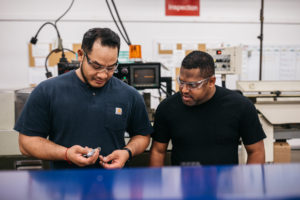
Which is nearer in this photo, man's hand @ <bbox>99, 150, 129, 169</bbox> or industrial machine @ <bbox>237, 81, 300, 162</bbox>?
man's hand @ <bbox>99, 150, 129, 169</bbox>

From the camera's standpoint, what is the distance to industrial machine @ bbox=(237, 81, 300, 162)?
180cm

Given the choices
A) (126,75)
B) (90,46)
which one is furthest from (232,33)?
(90,46)

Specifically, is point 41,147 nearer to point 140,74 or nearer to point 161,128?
point 161,128

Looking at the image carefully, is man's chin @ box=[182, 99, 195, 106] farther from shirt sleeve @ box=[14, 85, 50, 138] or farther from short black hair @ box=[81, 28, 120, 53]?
shirt sleeve @ box=[14, 85, 50, 138]

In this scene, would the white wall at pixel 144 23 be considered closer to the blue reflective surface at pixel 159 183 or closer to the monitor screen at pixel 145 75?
the monitor screen at pixel 145 75

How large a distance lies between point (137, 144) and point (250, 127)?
610mm

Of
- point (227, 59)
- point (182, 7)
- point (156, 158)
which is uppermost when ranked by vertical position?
point (182, 7)

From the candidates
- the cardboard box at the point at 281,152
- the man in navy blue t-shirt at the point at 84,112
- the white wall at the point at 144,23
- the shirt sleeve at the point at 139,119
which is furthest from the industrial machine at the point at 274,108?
the white wall at the point at 144,23

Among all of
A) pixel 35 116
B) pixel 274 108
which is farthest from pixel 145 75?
pixel 274 108

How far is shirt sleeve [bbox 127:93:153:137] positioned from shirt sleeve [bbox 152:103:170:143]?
11 centimetres

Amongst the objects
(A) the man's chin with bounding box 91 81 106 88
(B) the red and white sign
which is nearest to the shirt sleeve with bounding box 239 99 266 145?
(A) the man's chin with bounding box 91 81 106 88

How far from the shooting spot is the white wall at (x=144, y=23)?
3.04m

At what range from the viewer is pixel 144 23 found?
3.21m

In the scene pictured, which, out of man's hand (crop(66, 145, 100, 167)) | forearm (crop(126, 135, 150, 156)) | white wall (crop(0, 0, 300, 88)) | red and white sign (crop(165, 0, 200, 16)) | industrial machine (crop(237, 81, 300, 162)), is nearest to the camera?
man's hand (crop(66, 145, 100, 167))
